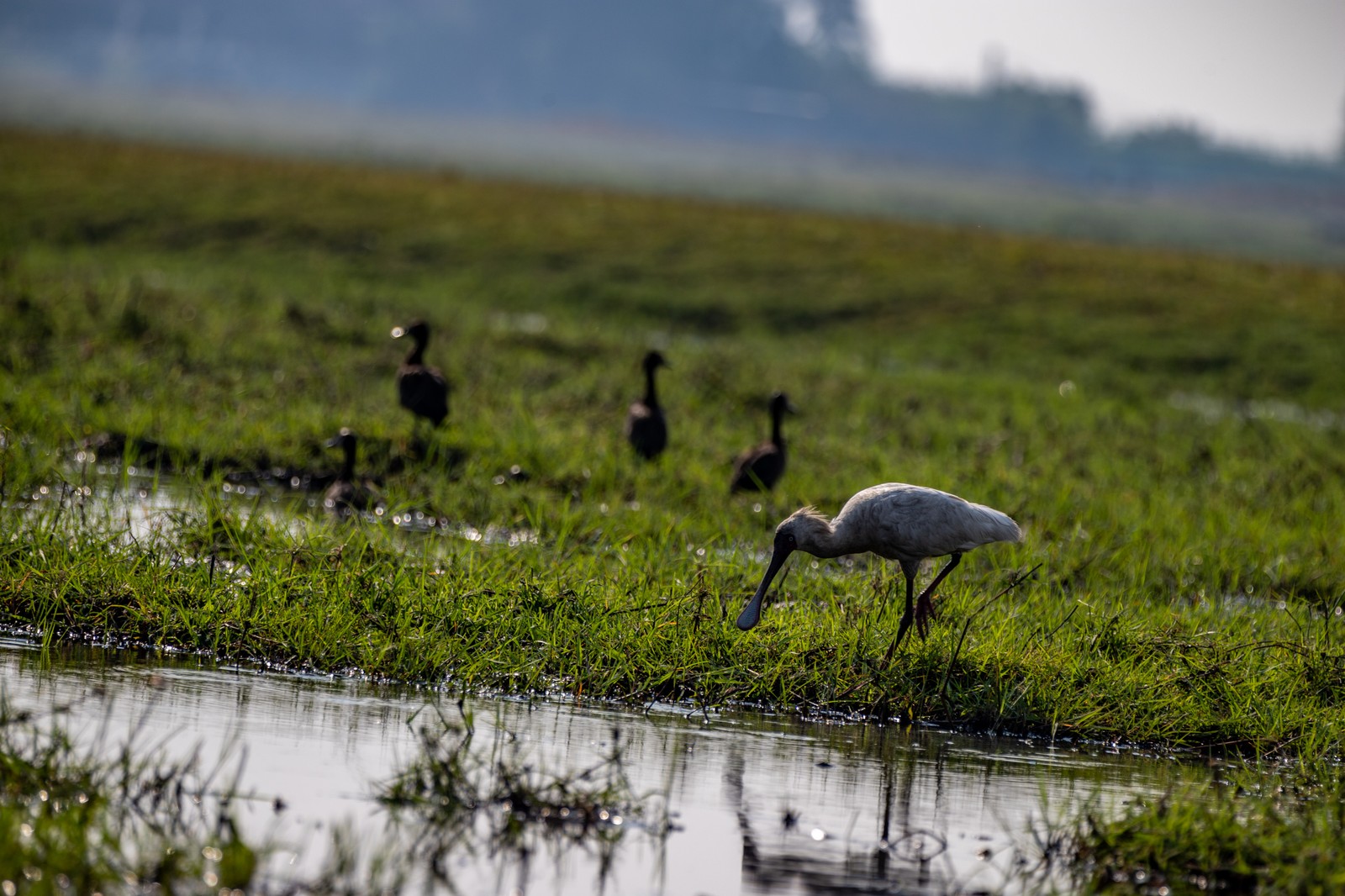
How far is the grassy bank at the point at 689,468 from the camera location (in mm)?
7605

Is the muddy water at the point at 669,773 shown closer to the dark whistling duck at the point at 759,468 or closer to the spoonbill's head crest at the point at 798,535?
the spoonbill's head crest at the point at 798,535

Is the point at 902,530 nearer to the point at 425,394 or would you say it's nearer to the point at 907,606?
the point at 907,606

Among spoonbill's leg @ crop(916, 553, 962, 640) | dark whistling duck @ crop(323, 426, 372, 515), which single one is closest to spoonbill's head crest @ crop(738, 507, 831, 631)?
spoonbill's leg @ crop(916, 553, 962, 640)

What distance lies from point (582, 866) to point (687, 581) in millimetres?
3380

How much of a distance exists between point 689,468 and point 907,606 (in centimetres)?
479

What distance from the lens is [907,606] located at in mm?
8102

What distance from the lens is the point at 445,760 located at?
5910 mm

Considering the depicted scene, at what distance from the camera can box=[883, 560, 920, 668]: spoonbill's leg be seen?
776cm

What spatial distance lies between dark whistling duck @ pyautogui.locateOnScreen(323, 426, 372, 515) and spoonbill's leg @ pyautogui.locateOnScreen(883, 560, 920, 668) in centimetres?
371

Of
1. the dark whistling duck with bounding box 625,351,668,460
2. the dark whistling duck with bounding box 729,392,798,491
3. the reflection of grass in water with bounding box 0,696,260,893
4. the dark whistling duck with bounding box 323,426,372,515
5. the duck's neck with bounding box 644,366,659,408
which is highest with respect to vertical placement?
the duck's neck with bounding box 644,366,659,408

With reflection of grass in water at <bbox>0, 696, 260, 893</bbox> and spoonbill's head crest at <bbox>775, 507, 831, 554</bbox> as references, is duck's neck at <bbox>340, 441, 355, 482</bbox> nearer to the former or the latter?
spoonbill's head crest at <bbox>775, 507, 831, 554</bbox>

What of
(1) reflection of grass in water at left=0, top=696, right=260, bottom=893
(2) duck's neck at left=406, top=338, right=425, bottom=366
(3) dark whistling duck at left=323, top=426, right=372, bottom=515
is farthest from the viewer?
(2) duck's neck at left=406, top=338, right=425, bottom=366

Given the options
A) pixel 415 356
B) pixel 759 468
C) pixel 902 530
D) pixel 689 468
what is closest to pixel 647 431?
pixel 689 468

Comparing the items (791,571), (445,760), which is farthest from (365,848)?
(791,571)
